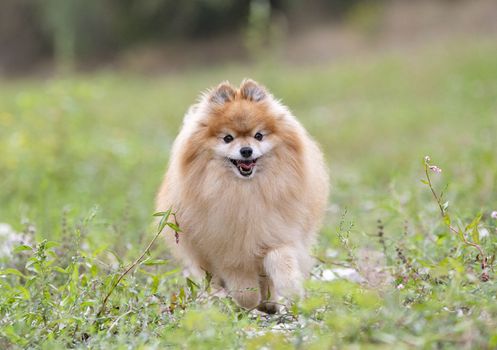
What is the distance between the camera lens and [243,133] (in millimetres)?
4574

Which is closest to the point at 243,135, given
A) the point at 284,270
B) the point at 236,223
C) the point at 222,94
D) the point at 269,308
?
the point at 222,94

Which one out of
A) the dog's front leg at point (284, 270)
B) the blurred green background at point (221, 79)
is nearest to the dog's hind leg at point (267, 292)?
the dog's front leg at point (284, 270)

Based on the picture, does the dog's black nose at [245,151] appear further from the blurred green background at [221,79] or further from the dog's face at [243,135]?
the blurred green background at [221,79]

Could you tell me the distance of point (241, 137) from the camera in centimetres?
457

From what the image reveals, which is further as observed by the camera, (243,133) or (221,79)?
(221,79)

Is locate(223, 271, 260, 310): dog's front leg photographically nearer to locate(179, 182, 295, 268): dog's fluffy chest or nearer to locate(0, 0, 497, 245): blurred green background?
locate(179, 182, 295, 268): dog's fluffy chest

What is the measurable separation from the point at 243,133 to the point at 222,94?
0.90 ft

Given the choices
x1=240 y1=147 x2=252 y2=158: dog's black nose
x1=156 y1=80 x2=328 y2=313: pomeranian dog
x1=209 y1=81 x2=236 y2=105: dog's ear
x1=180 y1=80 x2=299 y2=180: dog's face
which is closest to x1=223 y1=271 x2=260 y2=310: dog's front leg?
x1=156 y1=80 x2=328 y2=313: pomeranian dog

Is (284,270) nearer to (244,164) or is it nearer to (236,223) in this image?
(236,223)

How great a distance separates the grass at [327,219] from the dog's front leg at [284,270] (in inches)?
9.2

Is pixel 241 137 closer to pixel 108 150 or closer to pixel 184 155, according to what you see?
pixel 184 155

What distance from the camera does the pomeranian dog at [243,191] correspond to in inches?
180

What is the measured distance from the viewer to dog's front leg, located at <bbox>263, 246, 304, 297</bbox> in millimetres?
4375

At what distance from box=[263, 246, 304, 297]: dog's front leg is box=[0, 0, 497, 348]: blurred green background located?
296mm
